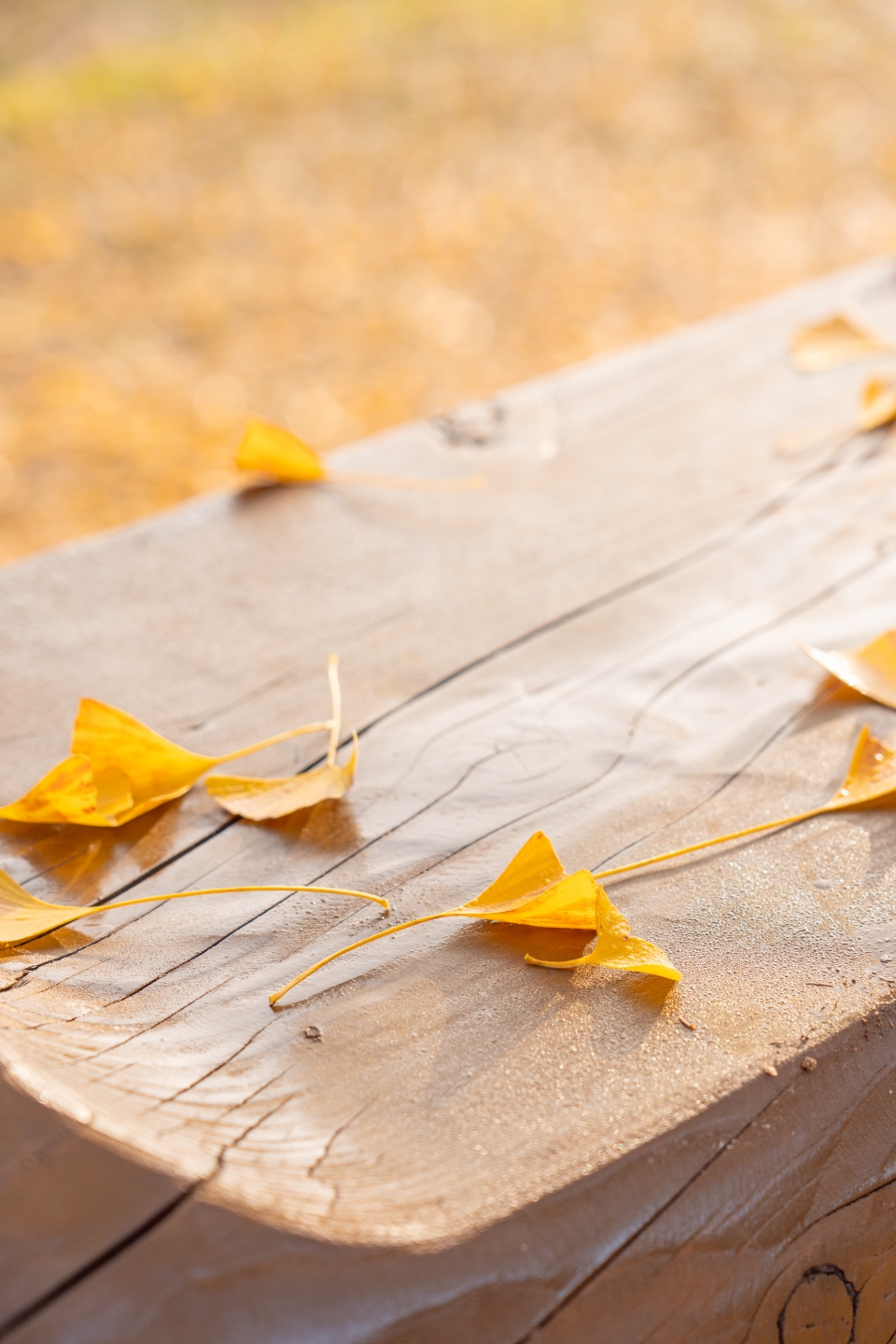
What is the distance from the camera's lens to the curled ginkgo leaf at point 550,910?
485mm

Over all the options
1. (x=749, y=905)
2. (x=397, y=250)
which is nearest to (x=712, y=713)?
(x=749, y=905)

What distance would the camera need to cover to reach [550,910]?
0.51 m

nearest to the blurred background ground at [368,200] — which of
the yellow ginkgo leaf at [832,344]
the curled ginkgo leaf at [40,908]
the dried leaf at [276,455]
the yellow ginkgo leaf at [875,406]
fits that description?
the dried leaf at [276,455]

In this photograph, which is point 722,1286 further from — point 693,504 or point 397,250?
point 397,250

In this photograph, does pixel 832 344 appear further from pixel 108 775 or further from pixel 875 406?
pixel 108 775

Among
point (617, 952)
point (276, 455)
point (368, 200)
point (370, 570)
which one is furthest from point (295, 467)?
point (368, 200)

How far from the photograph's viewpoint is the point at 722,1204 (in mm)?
404

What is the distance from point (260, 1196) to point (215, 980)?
5.9 inches

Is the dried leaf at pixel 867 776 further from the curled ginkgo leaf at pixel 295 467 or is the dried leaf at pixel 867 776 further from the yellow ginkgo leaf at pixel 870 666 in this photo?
the curled ginkgo leaf at pixel 295 467

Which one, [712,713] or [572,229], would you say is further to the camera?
[572,229]

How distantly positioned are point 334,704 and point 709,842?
266 millimetres

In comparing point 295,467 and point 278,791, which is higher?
point 295,467

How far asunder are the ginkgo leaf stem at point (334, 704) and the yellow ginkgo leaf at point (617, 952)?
0.71ft

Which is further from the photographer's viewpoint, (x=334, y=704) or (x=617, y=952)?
(x=334, y=704)
